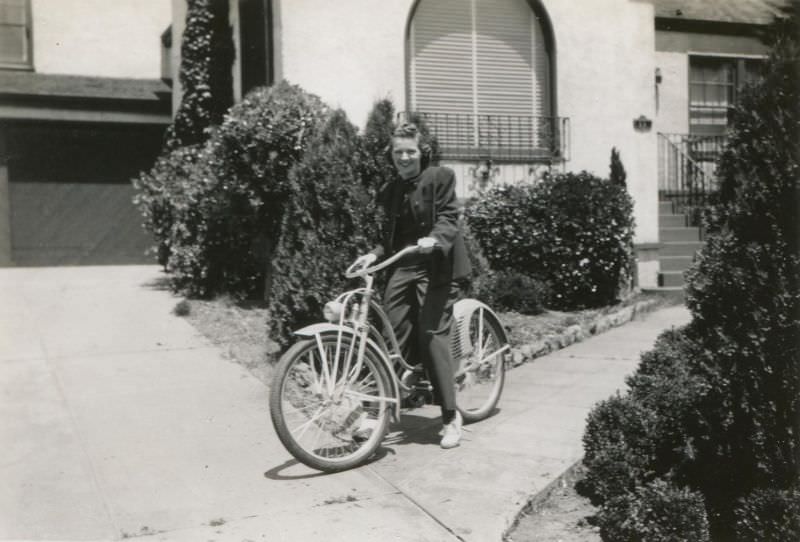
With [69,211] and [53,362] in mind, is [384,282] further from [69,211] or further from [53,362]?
[69,211]

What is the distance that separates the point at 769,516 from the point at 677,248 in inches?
374

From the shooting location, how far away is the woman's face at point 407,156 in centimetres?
505

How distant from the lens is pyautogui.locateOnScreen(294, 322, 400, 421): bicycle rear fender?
4539 millimetres

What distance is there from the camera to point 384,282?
6836 millimetres

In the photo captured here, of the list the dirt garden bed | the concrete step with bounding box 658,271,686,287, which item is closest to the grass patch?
the dirt garden bed

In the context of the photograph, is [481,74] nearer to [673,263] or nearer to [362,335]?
[673,263]

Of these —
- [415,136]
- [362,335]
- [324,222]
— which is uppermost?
[415,136]

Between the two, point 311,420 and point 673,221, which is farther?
point 673,221

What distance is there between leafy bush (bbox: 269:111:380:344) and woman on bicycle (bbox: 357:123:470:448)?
1.41 m

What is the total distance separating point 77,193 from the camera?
55.4 feet

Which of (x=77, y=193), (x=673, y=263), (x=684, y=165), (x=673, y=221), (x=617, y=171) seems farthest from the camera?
(x=77, y=193)

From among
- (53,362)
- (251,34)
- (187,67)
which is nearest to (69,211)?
(187,67)

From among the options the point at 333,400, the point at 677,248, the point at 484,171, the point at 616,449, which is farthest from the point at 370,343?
the point at 677,248

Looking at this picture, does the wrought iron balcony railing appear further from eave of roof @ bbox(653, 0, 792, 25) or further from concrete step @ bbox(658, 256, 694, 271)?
eave of roof @ bbox(653, 0, 792, 25)
